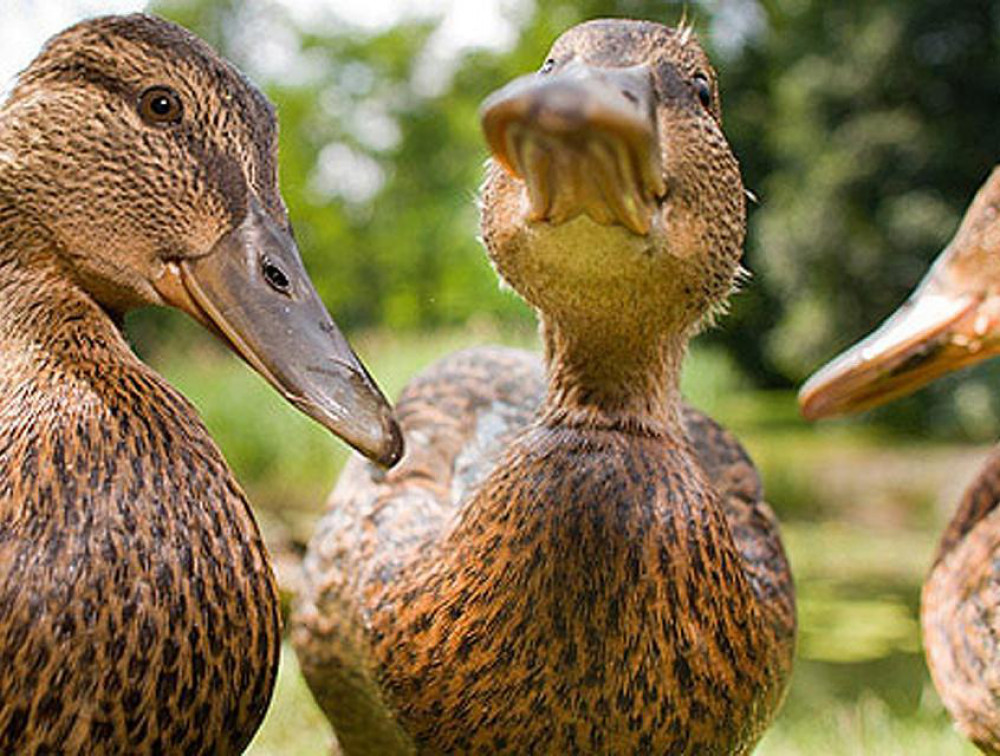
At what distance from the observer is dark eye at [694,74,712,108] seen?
70.0 inches

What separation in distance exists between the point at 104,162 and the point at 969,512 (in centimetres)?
195

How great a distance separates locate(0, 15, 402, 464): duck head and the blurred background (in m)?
2.17

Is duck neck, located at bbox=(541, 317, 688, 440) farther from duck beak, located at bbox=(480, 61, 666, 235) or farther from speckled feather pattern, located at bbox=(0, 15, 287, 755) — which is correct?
speckled feather pattern, located at bbox=(0, 15, 287, 755)

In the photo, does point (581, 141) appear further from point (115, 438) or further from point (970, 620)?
point (970, 620)

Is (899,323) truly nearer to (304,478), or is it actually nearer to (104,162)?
(104,162)

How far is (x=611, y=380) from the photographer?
1.88 m

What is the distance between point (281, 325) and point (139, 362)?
9.6 inches

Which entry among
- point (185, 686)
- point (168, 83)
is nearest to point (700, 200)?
point (168, 83)

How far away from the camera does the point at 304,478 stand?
8781mm

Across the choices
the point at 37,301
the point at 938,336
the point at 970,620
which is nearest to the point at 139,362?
the point at 37,301

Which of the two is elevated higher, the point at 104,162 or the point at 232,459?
the point at 104,162

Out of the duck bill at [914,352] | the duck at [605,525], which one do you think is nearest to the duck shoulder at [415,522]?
the duck at [605,525]

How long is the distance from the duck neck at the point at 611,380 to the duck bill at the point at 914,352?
913 millimetres

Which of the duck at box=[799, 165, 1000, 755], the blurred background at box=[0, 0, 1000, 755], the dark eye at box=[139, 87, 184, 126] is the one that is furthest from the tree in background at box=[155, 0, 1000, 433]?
the dark eye at box=[139, 87, 184, 126]
